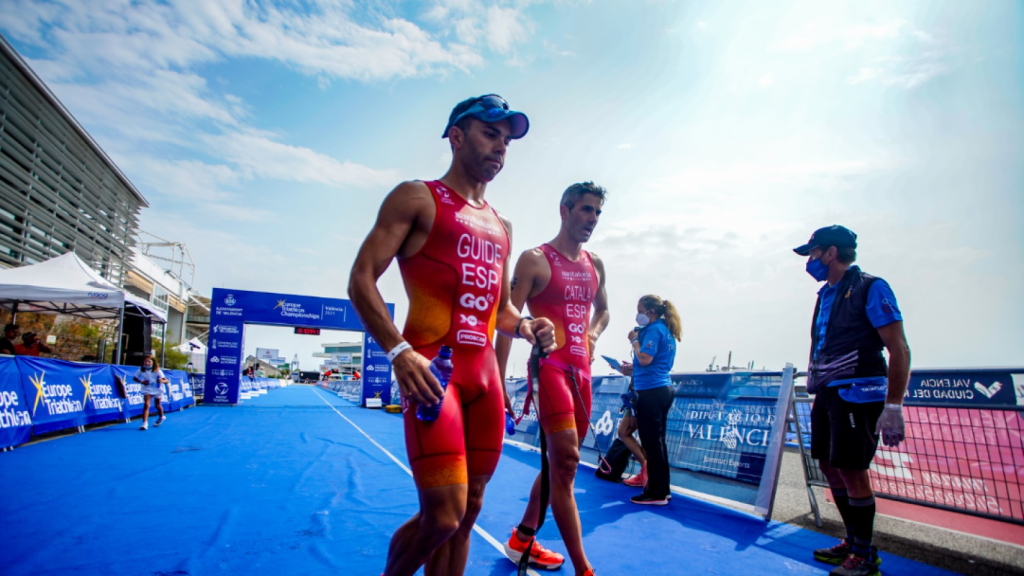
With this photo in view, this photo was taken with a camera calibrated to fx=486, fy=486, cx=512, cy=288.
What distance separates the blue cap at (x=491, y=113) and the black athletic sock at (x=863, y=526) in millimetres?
3035

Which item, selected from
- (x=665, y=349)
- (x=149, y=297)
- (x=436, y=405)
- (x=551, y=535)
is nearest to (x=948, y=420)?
(x=665, y=349)

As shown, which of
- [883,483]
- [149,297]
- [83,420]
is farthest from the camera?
[149,297]

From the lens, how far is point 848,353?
3127mm

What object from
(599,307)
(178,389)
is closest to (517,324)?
(599,307)

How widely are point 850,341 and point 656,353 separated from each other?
2011mm

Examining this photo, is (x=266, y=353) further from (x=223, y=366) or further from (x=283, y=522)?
(x=283, y=522)

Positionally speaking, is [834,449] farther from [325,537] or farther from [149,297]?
[149,297]

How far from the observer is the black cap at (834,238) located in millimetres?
3379

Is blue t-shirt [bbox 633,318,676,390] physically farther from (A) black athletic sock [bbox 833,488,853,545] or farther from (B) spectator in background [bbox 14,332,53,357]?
(B) spectator in background [bbox 14,332,53,357]

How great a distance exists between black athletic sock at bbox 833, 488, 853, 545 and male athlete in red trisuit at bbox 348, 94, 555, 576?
2.64 metres

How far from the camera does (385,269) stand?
1720mm

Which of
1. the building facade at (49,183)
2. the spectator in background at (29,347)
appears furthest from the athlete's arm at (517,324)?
the building facade at (49,183)

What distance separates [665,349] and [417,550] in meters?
3.90

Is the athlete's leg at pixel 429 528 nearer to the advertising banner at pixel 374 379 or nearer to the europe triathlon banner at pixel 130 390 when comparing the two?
the europe triathlon banner at pixel 130 390
